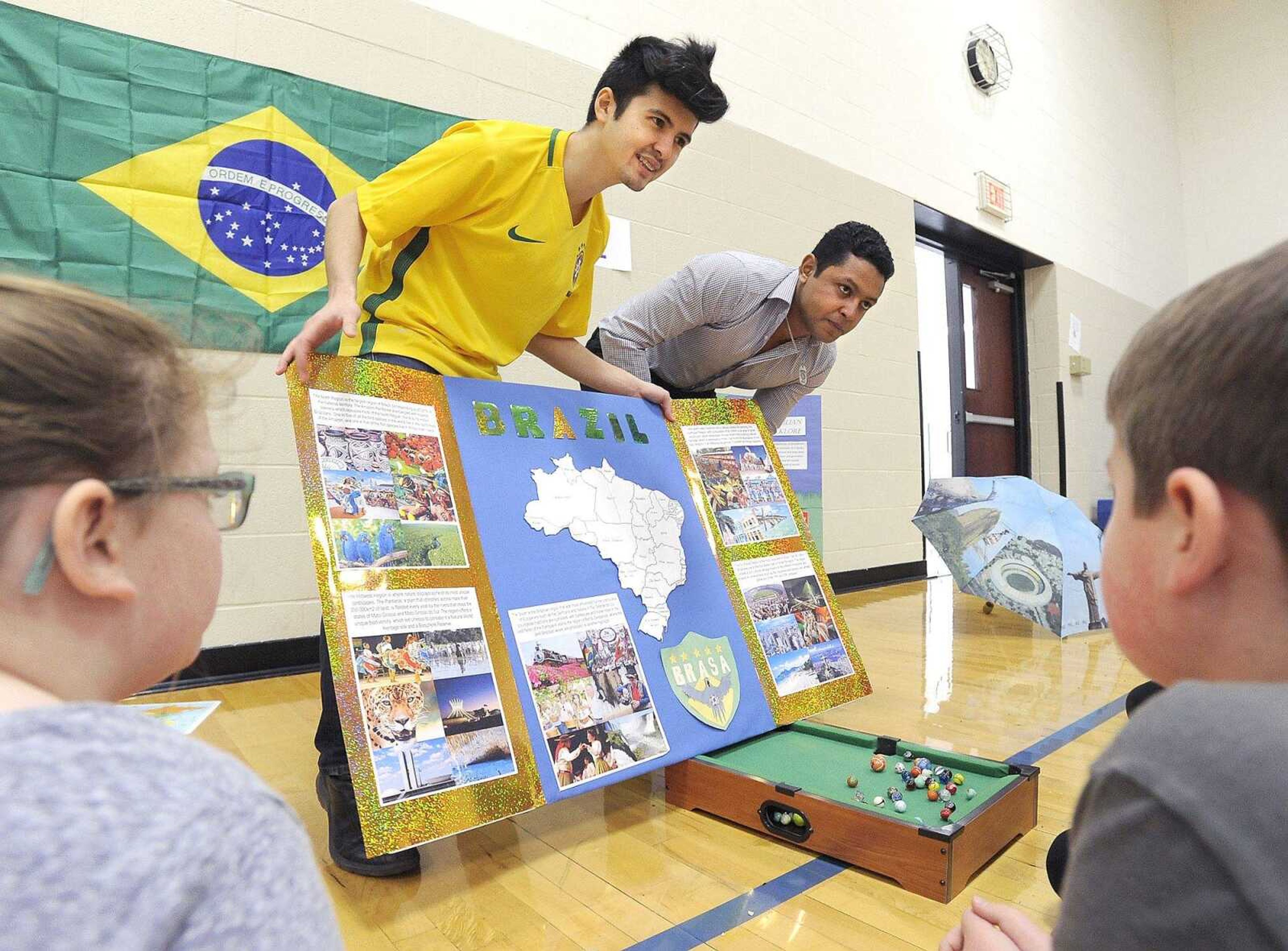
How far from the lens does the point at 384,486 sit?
1.27 m

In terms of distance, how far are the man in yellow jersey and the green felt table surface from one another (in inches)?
35.5

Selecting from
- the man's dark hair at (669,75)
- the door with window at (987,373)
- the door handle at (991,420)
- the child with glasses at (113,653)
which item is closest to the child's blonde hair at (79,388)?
the child with glasses at (113,653)

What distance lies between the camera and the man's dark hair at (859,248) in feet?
6.39

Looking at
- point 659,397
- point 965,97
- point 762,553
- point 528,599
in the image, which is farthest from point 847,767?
point 965,97

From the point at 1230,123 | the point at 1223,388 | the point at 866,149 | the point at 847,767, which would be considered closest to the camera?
the point at 1223,388

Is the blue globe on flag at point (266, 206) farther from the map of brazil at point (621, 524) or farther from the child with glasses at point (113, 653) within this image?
the child with glasses at point (113, 653)

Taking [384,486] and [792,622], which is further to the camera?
[792,622]

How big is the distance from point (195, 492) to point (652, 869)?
0.94 meters

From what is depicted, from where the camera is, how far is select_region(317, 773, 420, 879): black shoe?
113cm

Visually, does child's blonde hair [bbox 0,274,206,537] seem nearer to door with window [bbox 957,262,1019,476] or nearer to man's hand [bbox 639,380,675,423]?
man's hand [bbox 639,380,675,423]

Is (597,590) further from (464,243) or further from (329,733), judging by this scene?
(464,243)

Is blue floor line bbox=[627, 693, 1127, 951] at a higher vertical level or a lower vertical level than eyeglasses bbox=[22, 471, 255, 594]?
lower

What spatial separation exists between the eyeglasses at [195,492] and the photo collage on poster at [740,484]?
129cm

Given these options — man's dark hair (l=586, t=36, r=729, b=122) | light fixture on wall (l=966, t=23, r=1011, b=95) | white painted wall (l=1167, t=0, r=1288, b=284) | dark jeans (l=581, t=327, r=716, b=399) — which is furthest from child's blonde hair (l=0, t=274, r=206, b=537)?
white painted wall (l=1167, t=0, r=1288, b=284)
